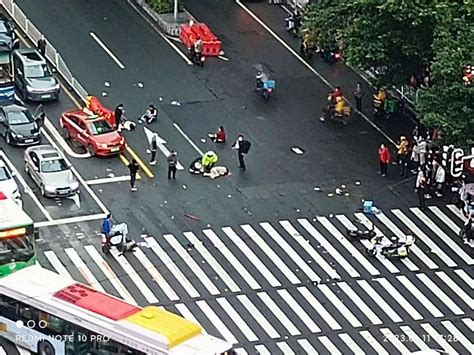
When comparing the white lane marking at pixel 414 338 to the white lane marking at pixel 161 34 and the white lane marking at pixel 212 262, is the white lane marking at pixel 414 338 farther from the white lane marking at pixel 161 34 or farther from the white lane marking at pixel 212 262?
the white lane marking at pixel 161 34

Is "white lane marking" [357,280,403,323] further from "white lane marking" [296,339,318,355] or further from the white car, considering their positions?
the white car

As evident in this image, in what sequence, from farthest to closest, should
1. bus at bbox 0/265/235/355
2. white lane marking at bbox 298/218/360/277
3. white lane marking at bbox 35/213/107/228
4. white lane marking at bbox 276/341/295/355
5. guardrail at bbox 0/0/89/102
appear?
guardrail at bbox 0/0/89/102 < white lane marking at bbox 35/213/107/228 < white lane marking at bbox 298/218/360/277 < white lane marking at bbox 276/341/295/355 < bus at bbox 0/265/235/355

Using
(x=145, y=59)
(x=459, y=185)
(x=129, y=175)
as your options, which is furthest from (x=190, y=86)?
(x=459, y=185)

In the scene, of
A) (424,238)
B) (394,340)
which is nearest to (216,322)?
(394,340)

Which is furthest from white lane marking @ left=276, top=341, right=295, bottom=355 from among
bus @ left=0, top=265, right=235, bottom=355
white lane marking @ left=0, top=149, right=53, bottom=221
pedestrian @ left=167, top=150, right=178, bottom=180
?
pedestrian @ left=167, top=150, right=178, bottom=180

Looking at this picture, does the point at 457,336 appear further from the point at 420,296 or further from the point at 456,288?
the point at 456,288

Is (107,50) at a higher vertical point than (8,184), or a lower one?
lower

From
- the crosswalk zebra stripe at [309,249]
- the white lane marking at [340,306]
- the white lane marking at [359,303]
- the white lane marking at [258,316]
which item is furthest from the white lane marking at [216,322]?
the crosswalk zebra stripe at [309,249]
